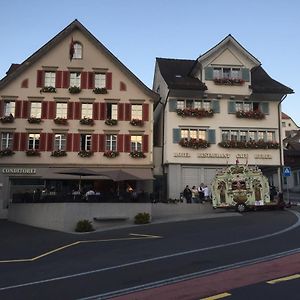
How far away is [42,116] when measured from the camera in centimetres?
3488

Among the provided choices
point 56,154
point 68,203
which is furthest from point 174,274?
point 56,154

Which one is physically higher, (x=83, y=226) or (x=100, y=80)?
(x=100, y=80)

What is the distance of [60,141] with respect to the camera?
114ft

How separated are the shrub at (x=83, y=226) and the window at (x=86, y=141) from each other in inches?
496

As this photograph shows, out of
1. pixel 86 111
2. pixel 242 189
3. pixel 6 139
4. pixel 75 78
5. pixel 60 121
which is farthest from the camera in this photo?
pixel 75 78

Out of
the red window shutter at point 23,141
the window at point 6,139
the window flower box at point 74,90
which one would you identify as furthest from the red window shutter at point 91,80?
the window at point 6,139

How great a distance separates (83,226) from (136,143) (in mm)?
13704

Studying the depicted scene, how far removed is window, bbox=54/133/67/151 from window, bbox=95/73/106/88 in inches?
185

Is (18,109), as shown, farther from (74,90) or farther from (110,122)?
(110,122)

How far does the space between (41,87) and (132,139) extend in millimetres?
7907

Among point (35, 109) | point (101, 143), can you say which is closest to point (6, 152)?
point (35, 109)

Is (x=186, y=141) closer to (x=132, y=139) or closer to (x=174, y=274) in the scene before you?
(x=132, y=139)

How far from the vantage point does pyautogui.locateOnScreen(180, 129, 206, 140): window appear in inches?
1414

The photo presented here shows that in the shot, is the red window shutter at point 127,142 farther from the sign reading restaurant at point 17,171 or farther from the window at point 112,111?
the sign reading restaurant at point 17,171
